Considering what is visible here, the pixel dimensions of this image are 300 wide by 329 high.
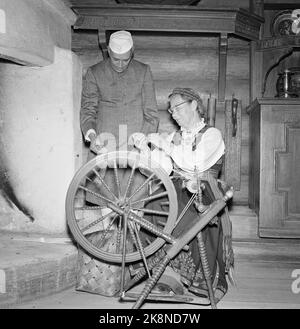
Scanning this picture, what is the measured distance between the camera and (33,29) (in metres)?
2.72

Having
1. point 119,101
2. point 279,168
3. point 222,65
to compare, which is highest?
point 222,65

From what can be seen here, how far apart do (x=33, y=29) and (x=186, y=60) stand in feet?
4.39

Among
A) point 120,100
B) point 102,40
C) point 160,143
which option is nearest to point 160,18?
point 102,40

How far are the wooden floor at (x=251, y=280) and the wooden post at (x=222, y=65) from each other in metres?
0.98

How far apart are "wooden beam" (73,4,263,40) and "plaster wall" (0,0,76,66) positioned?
6.6 inches

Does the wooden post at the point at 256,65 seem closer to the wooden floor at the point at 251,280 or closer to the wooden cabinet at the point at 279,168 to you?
the wooden cabinet at the point at 279,168

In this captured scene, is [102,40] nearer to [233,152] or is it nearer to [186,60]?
[186,60]

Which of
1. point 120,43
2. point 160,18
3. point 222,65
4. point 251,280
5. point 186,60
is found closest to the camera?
point 120,43

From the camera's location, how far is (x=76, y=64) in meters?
3.15

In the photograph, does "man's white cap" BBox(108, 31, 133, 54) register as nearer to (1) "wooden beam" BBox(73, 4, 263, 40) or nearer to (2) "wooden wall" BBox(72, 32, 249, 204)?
(1) "wooden beam" BBox(73, 4, 263, 40)

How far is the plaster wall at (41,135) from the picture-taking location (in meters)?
3.04

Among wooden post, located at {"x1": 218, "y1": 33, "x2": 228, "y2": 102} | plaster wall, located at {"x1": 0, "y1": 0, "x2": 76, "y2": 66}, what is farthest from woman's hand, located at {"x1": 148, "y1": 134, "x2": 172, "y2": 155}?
wooden post, located at {"x1": 218, "y1": 33, "x2": 228, "y2": 102}

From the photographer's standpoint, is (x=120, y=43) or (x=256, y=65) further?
(x=256, y=65)

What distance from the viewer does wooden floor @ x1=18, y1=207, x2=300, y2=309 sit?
2.47 meters
